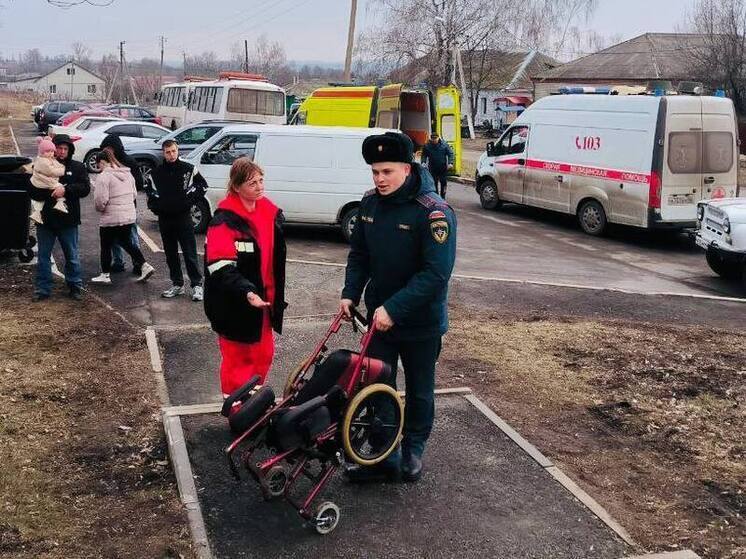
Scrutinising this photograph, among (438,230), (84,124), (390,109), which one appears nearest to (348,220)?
(390,109)

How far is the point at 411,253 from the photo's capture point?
4.45 metres

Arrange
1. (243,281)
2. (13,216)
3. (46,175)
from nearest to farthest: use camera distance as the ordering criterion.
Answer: (243,281), (46,175), (13,216)

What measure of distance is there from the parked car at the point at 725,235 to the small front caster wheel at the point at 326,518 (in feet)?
29.4

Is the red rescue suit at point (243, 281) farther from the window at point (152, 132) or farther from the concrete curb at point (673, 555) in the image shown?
the window at point (152, 132)

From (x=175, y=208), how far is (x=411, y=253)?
5.00 m

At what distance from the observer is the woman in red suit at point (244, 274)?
16.3 feet

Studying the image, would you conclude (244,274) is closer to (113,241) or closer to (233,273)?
(233,273)


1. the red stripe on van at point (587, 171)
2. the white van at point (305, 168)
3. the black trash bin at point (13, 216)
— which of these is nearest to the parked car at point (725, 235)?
the red stripe on van at point (587, 171)

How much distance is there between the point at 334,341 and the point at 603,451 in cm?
294

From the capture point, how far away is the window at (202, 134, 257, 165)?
1330 centimetres

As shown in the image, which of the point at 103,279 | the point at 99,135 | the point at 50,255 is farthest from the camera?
the point at 99,135

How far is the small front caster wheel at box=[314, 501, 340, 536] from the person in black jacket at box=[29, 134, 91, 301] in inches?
228

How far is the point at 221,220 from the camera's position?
16.5 feet

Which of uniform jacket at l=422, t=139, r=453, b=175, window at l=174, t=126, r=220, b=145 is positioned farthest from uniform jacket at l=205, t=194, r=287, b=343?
window at l=174, t=126, r=220, b=145
